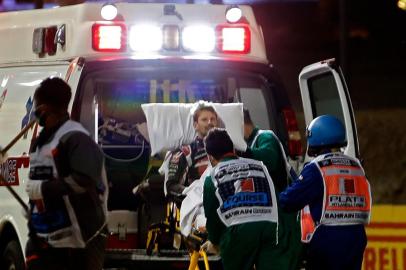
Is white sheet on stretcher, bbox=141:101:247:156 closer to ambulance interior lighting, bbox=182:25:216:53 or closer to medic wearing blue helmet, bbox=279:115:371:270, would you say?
ambulance interior lighting, bbox=182:25:216:53

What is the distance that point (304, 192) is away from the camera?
712cm

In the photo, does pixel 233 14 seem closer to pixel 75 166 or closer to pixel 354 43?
pixel 75 166

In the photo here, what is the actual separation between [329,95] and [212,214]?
7.45 feet

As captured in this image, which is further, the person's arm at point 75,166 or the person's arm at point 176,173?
the person's arm at point 176,173

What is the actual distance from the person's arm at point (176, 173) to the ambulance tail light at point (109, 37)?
924 millimetres

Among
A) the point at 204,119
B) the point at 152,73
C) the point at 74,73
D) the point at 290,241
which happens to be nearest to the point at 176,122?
the point at 152,73

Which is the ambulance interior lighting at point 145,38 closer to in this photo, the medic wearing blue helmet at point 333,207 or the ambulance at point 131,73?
the ambulance at point 131,73

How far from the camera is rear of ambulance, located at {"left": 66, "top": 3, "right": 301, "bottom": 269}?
8.71m

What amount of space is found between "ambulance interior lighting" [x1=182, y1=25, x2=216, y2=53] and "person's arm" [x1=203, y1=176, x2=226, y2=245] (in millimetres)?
2091

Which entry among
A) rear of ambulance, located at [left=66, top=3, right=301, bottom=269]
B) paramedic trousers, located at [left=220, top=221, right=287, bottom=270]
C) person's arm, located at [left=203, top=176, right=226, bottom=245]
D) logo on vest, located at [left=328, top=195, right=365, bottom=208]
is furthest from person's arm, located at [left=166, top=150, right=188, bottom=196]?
logo on vest, located at [left=328, top=195, right=365, bottom=208]

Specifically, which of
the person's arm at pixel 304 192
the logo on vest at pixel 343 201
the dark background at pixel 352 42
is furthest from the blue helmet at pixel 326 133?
the dark background at pixel 352 42

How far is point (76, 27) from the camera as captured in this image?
888 cm

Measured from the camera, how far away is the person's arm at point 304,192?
23.4ft

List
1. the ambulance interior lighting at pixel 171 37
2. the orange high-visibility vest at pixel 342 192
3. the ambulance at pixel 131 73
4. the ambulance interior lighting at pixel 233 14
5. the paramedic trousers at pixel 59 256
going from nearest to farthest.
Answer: the paramedic trousers at pixel 59 256 → the orange high-visibility vest at pixel 342 192 → the ambulance at pixel 131 73 → the ambulance interior lighting at pixel 171 37 → the ambulance interior lighting at pixel 233 14
